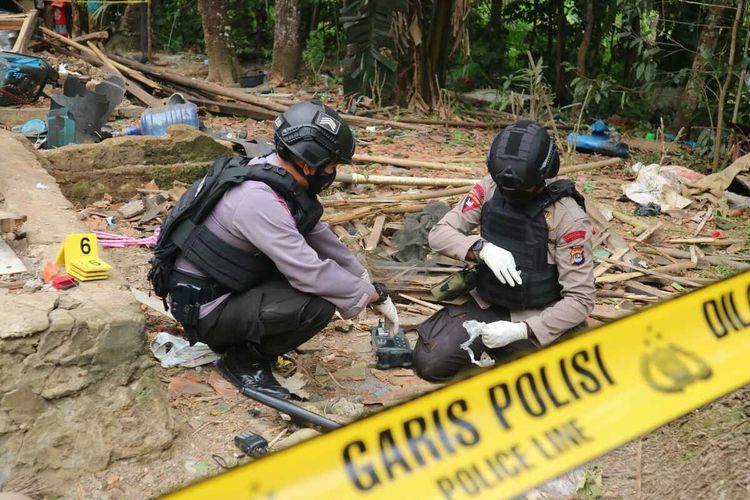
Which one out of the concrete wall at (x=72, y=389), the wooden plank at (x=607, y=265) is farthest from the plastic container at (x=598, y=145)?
the concrete wall at (x=72, y=389)

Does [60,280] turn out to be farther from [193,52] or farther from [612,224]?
[193,52]

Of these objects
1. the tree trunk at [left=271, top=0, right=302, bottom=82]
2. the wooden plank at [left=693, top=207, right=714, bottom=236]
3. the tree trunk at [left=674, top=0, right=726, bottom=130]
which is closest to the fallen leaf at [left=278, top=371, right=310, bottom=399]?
the wooden plank at [left=693, top=207, right=714, bottom=236]

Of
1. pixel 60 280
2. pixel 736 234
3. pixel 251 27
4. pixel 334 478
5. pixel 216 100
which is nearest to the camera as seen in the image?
pixel 334 478

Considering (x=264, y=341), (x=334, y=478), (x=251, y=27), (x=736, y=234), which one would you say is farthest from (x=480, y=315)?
(x=251, y=27)

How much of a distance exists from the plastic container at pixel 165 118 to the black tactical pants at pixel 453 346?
5197 mm

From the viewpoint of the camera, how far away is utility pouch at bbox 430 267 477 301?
4.80 meters

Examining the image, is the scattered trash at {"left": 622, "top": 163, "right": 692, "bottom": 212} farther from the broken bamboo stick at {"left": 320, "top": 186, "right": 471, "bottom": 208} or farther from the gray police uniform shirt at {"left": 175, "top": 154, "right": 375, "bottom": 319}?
the gray police uniform shirt at {"left": 175, "top": 154, "right": 375, "bottom": 319}

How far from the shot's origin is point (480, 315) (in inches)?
186

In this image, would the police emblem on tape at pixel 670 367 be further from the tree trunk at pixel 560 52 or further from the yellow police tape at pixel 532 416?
the tree trunk at pixel 560 52

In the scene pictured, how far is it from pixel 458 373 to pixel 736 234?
147 inches

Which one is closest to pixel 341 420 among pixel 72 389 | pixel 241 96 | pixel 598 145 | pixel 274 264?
pixel 274 264

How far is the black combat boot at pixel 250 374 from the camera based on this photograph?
4133 mm

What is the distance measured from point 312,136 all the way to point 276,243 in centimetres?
54

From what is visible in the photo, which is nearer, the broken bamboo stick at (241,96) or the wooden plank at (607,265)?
the wooden plank at (607,265)
